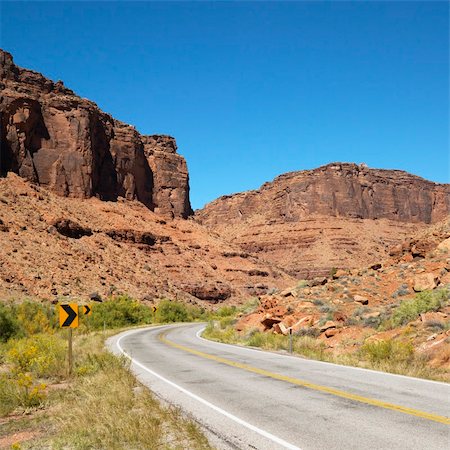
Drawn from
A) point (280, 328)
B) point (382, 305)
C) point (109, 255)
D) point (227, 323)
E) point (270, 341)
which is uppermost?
point (109, 255)

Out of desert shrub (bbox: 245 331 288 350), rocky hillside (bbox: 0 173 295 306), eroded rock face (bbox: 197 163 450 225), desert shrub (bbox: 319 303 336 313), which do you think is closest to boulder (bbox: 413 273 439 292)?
desert shrub (bbox: 319 303 336 313)

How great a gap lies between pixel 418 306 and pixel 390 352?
4.46 metres

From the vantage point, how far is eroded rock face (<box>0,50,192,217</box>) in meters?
74.9

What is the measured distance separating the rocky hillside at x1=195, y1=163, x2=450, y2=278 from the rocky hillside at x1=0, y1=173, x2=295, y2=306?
27665mm

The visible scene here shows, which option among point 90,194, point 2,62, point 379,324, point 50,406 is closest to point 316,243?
point 90,194

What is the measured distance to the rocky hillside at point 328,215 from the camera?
125188 mm

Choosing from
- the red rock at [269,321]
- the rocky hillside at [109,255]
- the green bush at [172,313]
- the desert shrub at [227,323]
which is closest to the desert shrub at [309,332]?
the red rock at [269,321]

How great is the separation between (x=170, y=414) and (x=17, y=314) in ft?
91.1

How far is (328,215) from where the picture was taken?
144125 mm

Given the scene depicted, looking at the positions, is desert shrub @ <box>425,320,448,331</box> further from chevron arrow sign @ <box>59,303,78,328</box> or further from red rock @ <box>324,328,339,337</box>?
chevron arrow sign @ <box>59,303,78,328</box>

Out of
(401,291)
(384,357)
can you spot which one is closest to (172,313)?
(401,291)

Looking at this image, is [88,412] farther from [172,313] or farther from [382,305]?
[172,313]

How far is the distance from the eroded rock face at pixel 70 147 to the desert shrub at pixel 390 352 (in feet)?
224

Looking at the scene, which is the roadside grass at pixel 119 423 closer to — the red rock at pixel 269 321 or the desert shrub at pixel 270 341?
the desert shrub at pixel 270 341
